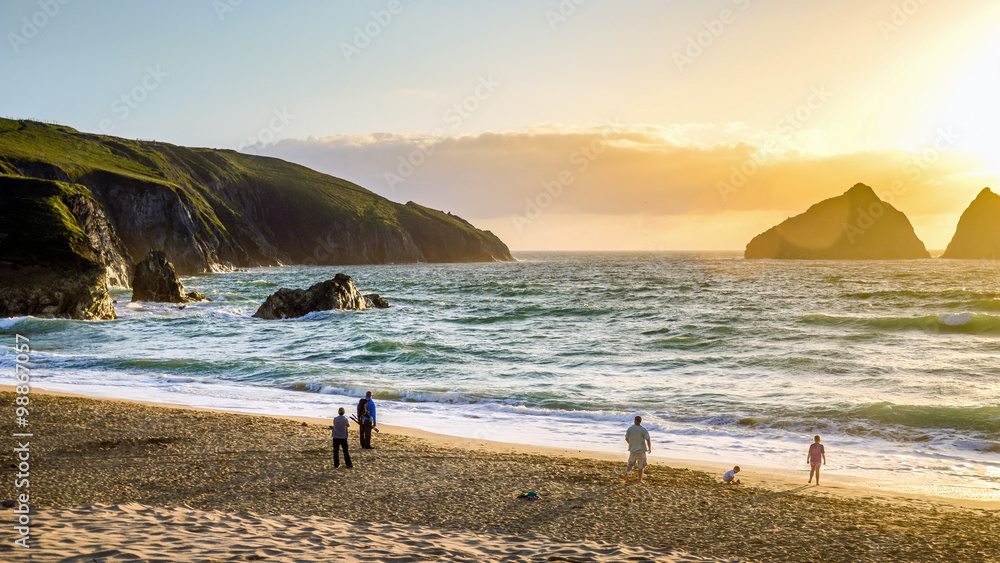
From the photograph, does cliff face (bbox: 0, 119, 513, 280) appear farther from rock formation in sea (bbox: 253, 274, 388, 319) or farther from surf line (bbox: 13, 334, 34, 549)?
surf line (bbox: 13, 334, 34, 549)

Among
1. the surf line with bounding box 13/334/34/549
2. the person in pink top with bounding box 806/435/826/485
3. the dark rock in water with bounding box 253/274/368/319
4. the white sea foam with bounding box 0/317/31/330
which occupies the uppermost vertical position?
the dark rock in water with bounding box 253/274/368/319

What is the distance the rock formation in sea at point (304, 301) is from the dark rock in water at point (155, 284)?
1414cm

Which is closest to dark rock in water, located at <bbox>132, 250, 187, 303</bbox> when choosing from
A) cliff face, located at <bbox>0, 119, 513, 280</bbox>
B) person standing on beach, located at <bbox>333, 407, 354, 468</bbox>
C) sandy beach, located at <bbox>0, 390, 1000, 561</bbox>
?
cliff face, located at <bbox>0, 119, 513, 280</bbox>

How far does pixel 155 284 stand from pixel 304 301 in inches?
760

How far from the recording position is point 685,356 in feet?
115

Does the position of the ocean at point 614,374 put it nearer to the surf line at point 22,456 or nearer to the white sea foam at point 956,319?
the white sea foam at point 956,319

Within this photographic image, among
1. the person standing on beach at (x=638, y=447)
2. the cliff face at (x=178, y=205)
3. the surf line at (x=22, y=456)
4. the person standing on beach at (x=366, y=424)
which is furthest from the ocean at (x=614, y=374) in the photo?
the cliff face at (x=178, y=205)

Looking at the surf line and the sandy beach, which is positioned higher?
the surf line

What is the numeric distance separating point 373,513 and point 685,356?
26.4 meters

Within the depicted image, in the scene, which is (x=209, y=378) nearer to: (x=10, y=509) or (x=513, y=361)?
(x=513, y=361)

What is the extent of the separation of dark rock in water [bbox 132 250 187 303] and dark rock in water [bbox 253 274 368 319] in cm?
1451

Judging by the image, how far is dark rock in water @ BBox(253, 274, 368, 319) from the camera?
54469 mm

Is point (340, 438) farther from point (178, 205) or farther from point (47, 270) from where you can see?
point (178, 205)

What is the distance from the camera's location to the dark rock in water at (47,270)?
154ft
